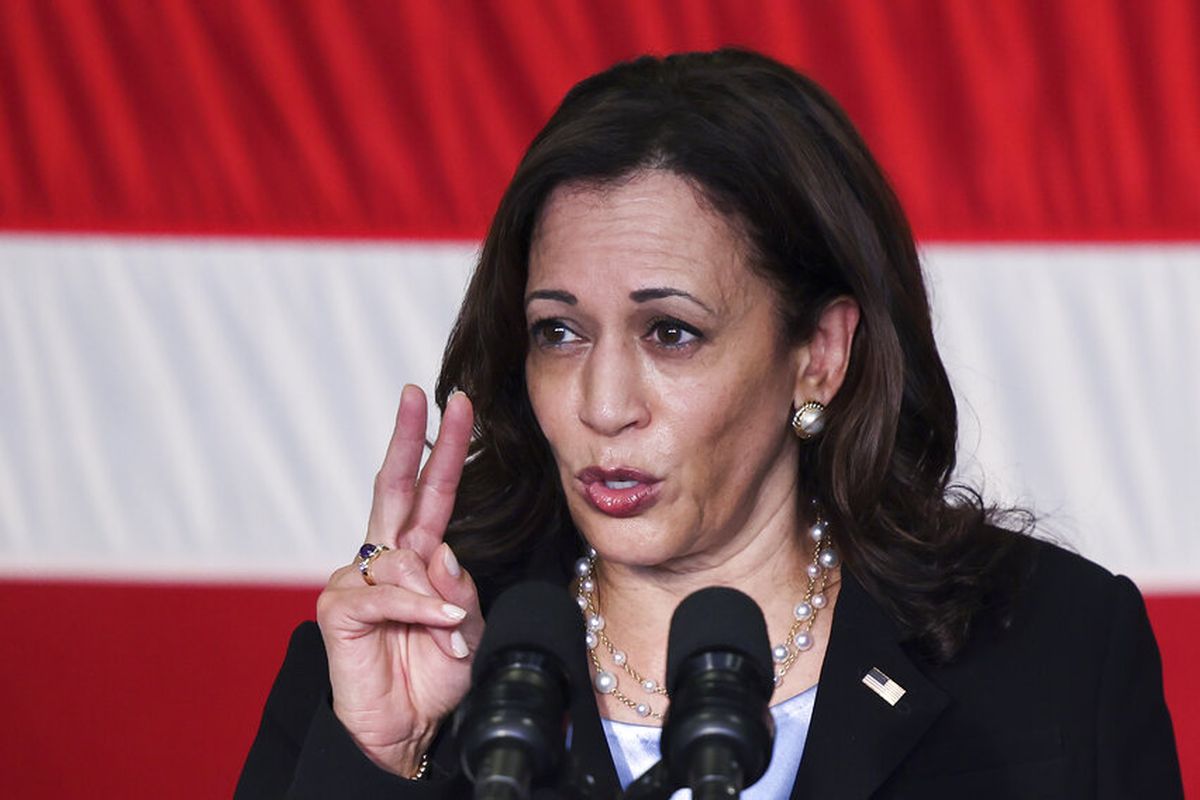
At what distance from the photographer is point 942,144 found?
7.71 ft

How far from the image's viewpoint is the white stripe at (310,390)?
236 cm

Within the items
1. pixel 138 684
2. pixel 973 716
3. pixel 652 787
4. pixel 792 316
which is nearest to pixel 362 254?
pixel 138 684

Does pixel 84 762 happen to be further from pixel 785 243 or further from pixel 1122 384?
pixel 1122 384

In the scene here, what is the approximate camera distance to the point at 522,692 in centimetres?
103

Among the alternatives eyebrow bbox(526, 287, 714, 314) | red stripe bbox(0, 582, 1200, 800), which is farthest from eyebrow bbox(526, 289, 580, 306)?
red stripe bbox(0, 582, 1200, 800)

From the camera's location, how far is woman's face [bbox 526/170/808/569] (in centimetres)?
164

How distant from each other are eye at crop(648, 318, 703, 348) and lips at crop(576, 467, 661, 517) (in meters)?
0.13

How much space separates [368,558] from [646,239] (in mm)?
424

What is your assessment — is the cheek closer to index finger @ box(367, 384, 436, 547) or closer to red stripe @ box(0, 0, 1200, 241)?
index finger @ box(367, 384, 436, 547)

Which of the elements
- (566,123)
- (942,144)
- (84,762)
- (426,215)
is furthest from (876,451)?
(84,762)

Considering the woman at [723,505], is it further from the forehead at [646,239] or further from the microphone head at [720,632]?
the microphone head at [720,632]

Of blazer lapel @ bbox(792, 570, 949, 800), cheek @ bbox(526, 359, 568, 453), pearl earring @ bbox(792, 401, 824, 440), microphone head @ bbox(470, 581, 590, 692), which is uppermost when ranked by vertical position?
pearl earring @ bbox(792, 401, 824, 440)

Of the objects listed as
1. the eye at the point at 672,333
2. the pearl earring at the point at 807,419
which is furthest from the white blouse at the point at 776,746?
the eye at the point at 672,333

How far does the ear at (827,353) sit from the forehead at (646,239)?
15cm
